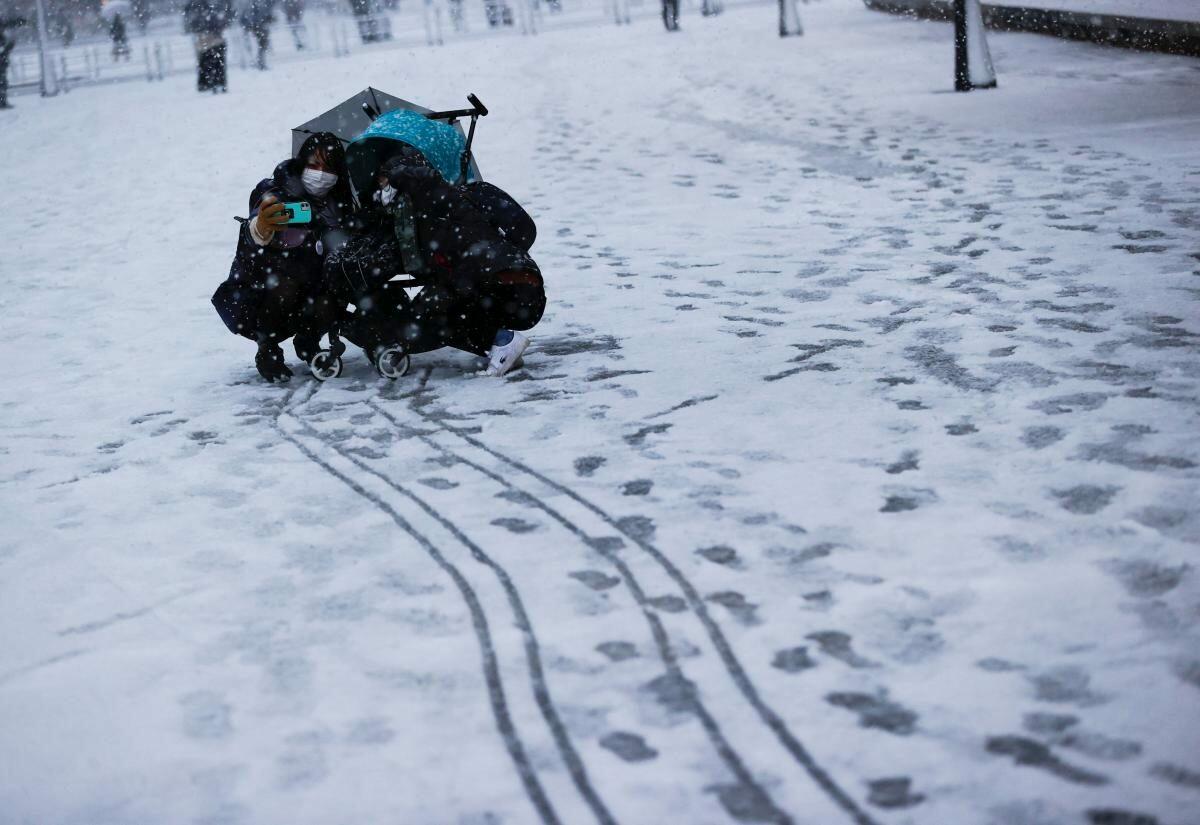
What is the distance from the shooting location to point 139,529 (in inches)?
156

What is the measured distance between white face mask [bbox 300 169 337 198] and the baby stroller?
11cm

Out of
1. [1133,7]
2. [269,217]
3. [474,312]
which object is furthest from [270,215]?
[1133,7]

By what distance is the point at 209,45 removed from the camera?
21.5 meters

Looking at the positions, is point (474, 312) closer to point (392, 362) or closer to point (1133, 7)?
point (392, 362)

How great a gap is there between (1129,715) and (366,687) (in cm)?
170

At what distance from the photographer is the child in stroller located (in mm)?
5023

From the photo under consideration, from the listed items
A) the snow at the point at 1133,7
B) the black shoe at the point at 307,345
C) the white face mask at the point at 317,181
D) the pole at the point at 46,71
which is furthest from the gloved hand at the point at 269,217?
the pole at the point at 46,71

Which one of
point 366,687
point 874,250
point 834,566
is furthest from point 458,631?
point 874,250

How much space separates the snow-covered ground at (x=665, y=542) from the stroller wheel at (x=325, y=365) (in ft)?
0.44

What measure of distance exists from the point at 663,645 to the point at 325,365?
3.04m

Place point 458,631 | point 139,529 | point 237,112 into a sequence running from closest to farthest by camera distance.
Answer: point 458,631, point 139,529, point 237,112

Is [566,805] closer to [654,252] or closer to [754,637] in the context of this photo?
[754,637]

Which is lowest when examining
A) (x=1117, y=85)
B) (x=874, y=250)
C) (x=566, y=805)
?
(x=566, y=805)

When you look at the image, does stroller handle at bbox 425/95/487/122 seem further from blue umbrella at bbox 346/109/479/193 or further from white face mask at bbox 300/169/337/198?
white face mask at bbox 300/169/337/198
